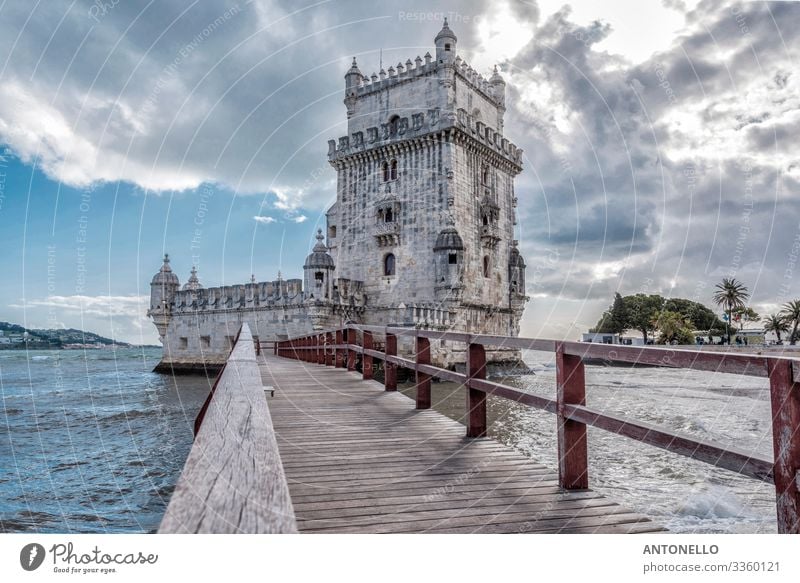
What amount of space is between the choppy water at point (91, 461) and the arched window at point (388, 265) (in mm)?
10912

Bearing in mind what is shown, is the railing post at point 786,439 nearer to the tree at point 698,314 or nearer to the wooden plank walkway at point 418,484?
the wooden plank walkway at point 418,484

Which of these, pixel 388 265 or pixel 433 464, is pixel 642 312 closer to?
pixel 388 265

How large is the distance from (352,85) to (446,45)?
242 inches

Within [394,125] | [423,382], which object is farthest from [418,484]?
[394,125]

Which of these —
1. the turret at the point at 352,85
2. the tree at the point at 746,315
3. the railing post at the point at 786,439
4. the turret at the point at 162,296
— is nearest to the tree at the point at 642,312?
the tree at the point at 746,315

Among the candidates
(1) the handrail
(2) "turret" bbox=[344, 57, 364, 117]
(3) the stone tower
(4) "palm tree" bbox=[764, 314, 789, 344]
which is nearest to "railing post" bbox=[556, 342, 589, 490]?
(1) the handrail

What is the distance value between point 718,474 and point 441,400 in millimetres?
10961

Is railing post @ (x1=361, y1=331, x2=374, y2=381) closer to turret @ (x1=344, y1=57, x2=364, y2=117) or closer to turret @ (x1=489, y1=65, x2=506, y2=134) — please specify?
turret @ (x1=344, y1=57, x2=364, y2=117)

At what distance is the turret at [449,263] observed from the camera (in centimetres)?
2441

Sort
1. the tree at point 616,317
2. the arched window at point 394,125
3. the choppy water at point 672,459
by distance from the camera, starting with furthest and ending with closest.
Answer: the tree at point 616,317, the arched window at point 394,125, the choppy water at point 672,459

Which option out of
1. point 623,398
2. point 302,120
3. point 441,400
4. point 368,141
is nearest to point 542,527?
point 302,120
